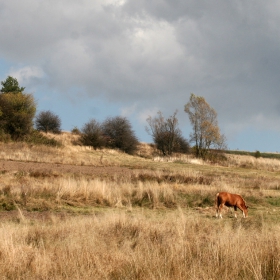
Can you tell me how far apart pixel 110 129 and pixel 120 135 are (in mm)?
2348

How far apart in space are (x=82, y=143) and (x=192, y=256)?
4967cm

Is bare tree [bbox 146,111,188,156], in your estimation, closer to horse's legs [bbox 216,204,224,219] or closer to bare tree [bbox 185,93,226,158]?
bare tree [bbox 185,93,226,158]

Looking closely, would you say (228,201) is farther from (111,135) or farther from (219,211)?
(111,135)

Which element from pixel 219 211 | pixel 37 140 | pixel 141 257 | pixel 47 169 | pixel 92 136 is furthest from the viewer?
pixel 92 136

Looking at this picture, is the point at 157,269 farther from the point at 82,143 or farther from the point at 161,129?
the point at 161,129

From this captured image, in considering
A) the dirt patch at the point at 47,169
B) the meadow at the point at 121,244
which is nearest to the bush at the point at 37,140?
the dirt patch at the point at 47,169

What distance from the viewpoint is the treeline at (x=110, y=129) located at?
143ft

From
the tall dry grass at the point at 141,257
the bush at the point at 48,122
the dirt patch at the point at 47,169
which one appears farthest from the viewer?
the bush at the point at 48,122

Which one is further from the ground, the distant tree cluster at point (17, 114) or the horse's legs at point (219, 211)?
the distant tree cluster at point (17, 114)

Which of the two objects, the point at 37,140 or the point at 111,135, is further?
the point at 111,135

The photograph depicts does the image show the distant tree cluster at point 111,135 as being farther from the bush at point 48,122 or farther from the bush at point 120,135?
the bush at point 48,122

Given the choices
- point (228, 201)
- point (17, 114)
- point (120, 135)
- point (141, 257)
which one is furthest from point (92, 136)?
point (141, 257)

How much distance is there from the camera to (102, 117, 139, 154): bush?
190ft

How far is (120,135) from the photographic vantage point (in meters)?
59.2
